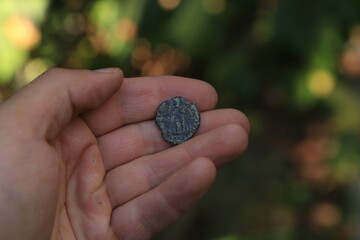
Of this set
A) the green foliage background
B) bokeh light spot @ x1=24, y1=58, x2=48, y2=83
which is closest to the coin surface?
the green foliage background

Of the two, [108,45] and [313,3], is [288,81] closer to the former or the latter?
[313,3]

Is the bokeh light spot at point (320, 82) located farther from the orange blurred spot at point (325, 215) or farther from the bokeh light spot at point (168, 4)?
the orange blurred spot at point (325, 215)

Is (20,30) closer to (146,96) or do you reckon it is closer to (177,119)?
(146,96)

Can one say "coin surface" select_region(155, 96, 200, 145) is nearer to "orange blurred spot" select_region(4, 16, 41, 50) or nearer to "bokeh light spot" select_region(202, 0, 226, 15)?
"bokeh light spot" select_region(202, 0, 226, 15)

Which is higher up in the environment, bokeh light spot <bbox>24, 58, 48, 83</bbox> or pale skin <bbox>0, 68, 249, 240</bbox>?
pale skin <bbox>0, 68, 249, 240</bbox>

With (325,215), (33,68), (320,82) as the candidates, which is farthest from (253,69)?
(325,215)
